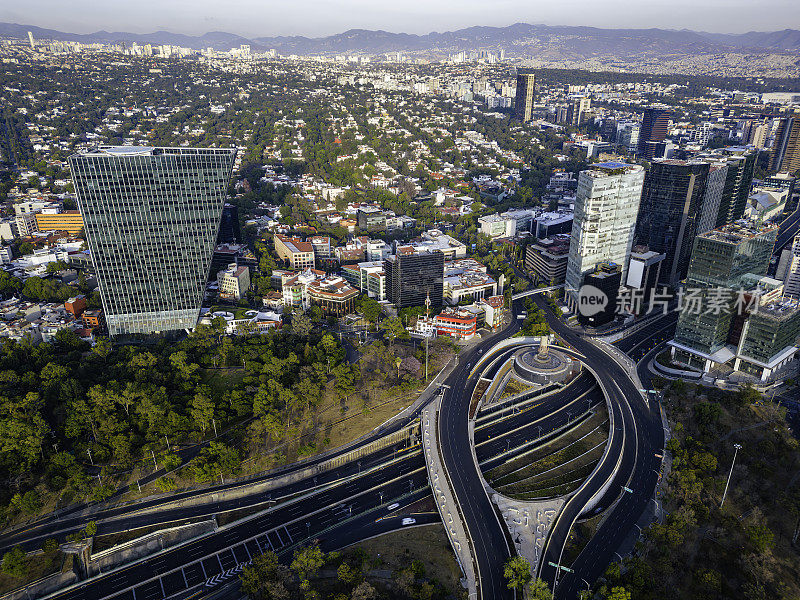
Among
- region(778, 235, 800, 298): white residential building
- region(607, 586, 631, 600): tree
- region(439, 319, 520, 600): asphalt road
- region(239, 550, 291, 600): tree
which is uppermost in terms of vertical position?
region(778, 235, 800, 298): white residential building

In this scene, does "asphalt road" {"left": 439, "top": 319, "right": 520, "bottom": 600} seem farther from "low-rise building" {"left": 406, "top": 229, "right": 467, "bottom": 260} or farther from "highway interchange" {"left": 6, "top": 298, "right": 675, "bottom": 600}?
"low-rise building" {"left": 406, "top": 229, "right": 467, "bottom": 260}

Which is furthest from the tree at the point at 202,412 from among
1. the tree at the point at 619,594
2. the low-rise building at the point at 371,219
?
the low-rise building at the point at 371,219

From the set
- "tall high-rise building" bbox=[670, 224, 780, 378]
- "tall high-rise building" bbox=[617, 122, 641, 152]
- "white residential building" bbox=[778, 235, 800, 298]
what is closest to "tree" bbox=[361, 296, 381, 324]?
"tall high-rise building" bbox=[670, 224, 780, 378]

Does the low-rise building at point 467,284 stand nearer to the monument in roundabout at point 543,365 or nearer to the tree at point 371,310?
the tree at point 371,310

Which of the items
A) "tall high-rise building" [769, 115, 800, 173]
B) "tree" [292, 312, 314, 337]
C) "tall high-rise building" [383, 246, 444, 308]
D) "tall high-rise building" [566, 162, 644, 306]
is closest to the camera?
"tree" [292, 312, 314, 337]

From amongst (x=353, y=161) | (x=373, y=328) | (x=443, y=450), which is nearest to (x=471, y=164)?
(x=353, y=161)

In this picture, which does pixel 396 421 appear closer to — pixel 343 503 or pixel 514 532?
pixel 343 503
